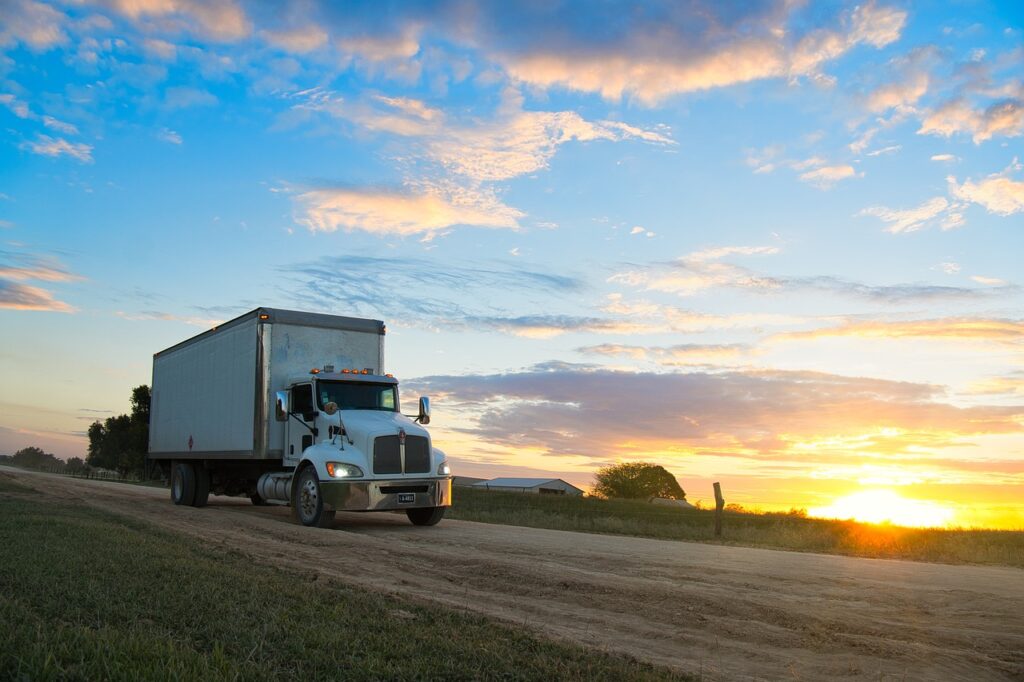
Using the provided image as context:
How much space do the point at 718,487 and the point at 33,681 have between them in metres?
19.6

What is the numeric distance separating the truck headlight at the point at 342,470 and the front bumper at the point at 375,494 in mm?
137

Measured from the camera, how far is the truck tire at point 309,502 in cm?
1758

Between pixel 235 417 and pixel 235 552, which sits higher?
pixel 235 417

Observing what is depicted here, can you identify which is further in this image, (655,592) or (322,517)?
(322,517)

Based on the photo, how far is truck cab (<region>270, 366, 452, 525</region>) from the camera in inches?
686

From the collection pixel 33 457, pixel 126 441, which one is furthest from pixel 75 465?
pixel 33 457

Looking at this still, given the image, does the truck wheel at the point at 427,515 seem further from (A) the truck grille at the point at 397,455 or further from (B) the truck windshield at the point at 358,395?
(B) the truck windshield at the point at 358,395

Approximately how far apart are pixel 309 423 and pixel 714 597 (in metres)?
11.9

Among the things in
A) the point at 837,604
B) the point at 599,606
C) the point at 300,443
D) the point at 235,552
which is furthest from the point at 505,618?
the point at 300,443

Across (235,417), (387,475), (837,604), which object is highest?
(235,417)

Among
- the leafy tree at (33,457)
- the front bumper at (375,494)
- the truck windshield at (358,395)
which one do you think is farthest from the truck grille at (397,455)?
the leafy tree at (33,457)

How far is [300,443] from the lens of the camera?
63.1 feet

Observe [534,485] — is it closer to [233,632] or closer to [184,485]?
[184,485]

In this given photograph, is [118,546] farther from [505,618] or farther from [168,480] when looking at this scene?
[168,480]
